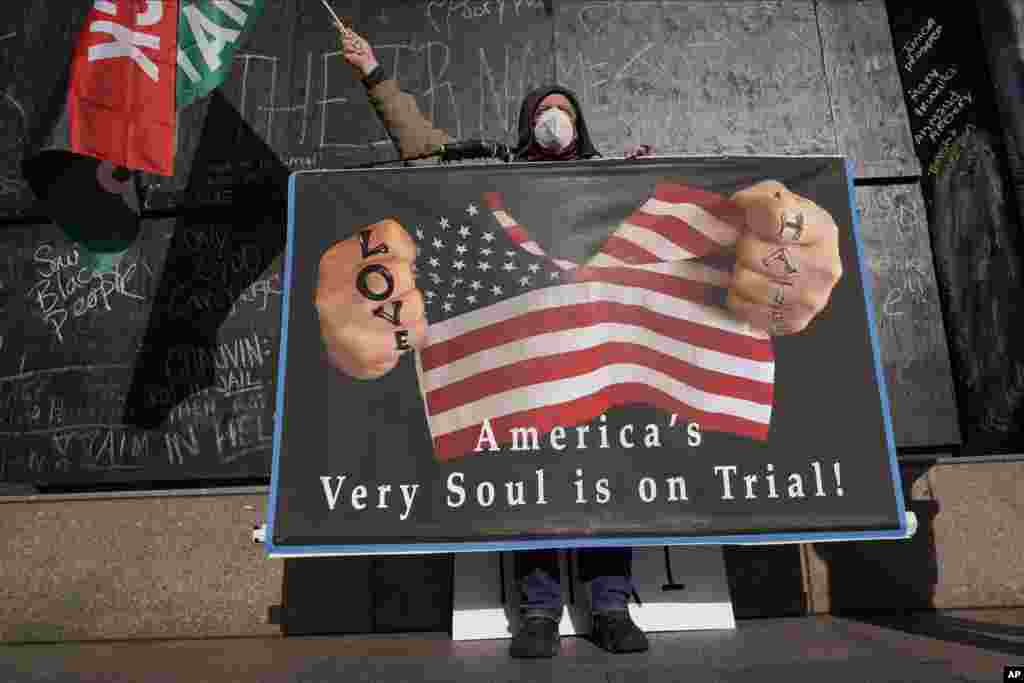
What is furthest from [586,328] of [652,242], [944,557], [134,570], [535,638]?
[134,570]

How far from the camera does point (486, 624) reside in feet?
9.13

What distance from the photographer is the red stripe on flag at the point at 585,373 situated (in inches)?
103

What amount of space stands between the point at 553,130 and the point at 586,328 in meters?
0.95

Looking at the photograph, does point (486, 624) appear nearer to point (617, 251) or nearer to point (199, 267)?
point (617, 251)

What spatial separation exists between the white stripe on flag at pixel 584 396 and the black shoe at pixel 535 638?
754 mm

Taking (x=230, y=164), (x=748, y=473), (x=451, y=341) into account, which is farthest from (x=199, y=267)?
(x=748, y=473)

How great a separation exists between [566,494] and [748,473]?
67 centimetres

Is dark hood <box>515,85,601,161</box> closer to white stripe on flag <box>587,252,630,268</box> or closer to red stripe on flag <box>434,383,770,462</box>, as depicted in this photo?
white stripe on flag <box>587,252,630,268</box>

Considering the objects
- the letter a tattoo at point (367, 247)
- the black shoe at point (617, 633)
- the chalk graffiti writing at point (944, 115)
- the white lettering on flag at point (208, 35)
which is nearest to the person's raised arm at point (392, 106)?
the letter a tattoo at point (367, 247)

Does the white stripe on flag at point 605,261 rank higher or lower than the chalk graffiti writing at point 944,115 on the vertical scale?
lower

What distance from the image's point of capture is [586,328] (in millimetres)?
2688

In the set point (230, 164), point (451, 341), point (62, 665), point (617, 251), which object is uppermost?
point (230, 164)

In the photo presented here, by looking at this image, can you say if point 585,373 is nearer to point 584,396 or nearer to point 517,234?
point 584,396

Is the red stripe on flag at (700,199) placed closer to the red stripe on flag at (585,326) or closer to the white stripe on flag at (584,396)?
the red stripe on flag at (585,326)
